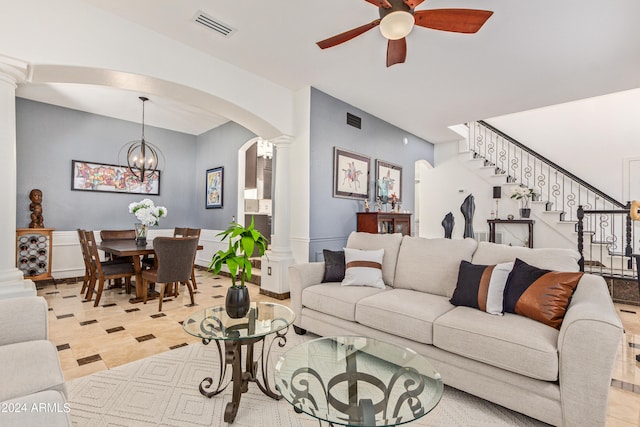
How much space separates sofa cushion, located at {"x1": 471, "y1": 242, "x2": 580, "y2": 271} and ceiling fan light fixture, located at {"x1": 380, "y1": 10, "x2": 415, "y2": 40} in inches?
72.6

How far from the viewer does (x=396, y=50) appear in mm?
2498

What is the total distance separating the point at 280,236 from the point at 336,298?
191 cm

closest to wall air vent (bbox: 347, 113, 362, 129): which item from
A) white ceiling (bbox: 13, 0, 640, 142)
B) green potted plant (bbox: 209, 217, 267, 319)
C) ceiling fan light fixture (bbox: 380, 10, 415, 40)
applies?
white ceiling (bbox: 13, 0, 640, 142)

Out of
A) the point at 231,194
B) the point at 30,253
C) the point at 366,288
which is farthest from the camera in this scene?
the point at 231,194

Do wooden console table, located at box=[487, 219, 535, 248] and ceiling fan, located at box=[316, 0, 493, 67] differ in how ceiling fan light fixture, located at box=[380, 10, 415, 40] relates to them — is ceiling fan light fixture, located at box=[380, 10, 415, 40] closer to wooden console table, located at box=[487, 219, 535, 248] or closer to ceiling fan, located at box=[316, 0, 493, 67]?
ceiling fan, located at box=[316, 0, 493, 67]

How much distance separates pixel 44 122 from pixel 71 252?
2247 mm

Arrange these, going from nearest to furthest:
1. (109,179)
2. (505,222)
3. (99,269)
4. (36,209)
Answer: (99,269)
(36,209)
(109,179)
(505,222)

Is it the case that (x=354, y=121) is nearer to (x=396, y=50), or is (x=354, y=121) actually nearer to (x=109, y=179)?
(x=396, y=50)

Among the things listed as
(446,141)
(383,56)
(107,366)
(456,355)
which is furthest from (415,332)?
(446,141)

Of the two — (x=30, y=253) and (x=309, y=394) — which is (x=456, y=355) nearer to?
(x=309, y=394)

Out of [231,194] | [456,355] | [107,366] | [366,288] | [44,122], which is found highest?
[44,122]

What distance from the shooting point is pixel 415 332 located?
7.07 ft

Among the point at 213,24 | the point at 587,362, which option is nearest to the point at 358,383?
the point at 587,362

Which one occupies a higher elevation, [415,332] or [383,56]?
[383,56]
